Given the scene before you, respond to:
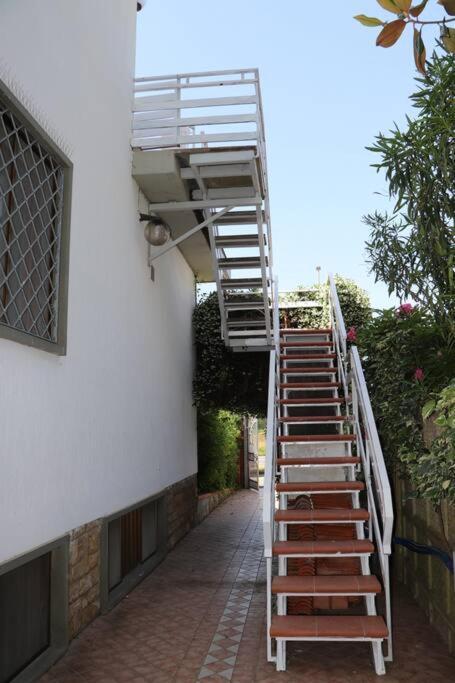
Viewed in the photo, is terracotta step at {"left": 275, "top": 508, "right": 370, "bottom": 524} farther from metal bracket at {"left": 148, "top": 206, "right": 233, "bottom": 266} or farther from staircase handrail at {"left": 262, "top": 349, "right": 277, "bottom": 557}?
metal bracket at {"left": 148, "top": 206, "right": 233, "bottom": 266}

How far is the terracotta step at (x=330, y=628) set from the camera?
3715mm

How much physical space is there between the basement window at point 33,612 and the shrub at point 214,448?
7846 mm

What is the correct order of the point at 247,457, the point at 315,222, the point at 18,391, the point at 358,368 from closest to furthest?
the point at 18,391 < the point at 358,368 < the point at 315,222 < the point at 247,457

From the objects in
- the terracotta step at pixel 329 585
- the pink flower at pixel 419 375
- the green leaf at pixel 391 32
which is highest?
the green leaf at pixel 391 32

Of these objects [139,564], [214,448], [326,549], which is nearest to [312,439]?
[326,549]

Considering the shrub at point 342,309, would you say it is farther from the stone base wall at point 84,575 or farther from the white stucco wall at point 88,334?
the stone base wall at point 84,575

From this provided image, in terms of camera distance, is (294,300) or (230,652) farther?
(294,300)

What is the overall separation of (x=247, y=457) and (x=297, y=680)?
14.9 m

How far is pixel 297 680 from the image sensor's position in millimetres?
3713

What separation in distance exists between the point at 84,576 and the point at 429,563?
2.94 meters

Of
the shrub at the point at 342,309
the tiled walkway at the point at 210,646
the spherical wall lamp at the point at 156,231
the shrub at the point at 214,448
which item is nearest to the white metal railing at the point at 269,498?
the tiled walkway at the point at 210,646

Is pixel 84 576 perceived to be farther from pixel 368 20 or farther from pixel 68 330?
pixel 368 20

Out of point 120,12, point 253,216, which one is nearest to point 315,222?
point 253,216

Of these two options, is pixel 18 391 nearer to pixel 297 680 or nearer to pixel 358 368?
pixel 297 680
